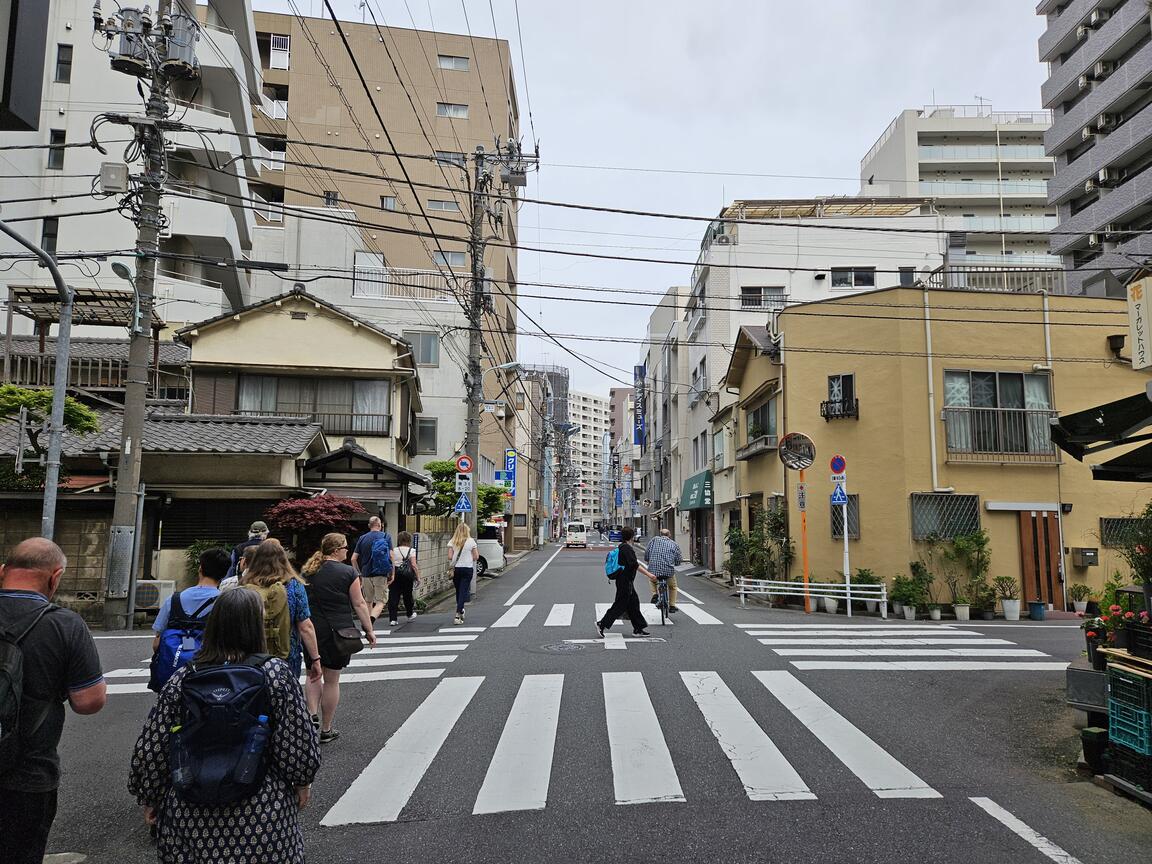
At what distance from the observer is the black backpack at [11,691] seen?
3.22 metres

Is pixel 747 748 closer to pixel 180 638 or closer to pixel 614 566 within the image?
pixel 180 638

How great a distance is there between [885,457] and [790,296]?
1971 cm

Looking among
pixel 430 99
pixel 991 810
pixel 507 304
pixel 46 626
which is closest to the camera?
pixel 46 626

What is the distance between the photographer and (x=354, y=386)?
1007 inches

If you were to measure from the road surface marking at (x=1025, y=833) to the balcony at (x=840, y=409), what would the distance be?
13.9 m

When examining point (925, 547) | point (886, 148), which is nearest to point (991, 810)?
point (925, 547)

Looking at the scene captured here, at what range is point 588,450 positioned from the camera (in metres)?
182

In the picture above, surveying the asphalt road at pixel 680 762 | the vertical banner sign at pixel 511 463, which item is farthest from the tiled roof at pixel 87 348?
the vertical banner sign at pixel 511 463

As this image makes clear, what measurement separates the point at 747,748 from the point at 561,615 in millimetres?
9121

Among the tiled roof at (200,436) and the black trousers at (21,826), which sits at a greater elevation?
the tiled roof at (200,436)

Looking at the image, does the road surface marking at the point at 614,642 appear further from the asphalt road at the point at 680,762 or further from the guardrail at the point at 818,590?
the guardrail at the point at 818,590

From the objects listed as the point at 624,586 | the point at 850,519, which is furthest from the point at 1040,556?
the point at 624,586

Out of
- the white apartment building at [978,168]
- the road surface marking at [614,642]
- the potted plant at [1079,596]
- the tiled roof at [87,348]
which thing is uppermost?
the white apartment building at [978,168]

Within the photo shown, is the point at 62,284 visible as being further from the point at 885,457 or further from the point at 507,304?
the point at 507,304
